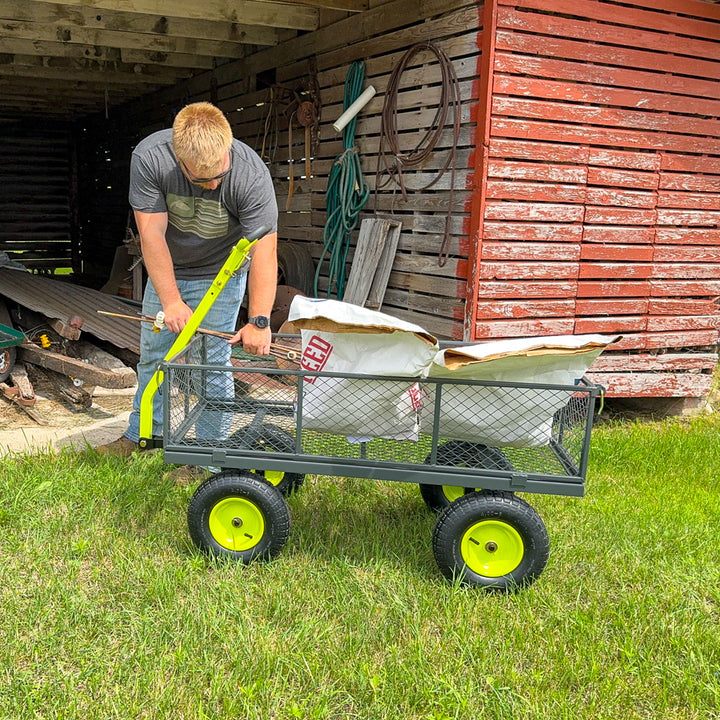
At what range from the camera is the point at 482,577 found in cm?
300

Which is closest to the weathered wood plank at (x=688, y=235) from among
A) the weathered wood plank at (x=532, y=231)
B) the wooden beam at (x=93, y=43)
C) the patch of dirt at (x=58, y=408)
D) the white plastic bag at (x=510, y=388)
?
the weathered wood plank at (x=532, y=231)

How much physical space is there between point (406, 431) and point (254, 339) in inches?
31.0

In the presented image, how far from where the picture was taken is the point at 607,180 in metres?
5.61

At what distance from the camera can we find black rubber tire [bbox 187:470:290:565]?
10.0ft

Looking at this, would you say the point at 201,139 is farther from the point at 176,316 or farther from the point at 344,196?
the point at 344,196

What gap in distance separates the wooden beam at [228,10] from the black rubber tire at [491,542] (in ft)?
15.6


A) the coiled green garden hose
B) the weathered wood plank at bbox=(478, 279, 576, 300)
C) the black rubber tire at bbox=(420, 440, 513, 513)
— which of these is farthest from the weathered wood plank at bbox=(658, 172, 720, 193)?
the black rubber tire at bbox=(420, 440, 513, 513)

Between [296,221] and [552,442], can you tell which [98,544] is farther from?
[296,221]

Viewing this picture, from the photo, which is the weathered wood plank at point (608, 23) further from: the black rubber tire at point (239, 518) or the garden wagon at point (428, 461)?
the black rubber tire at point (239, 518)

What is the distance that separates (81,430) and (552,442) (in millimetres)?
3169

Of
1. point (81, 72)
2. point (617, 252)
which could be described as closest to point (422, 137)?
point (617, 252)

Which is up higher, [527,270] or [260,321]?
[527,270]

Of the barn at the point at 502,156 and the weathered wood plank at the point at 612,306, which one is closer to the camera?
the barn at the point at 502,156

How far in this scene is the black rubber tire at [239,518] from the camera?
3061mm
